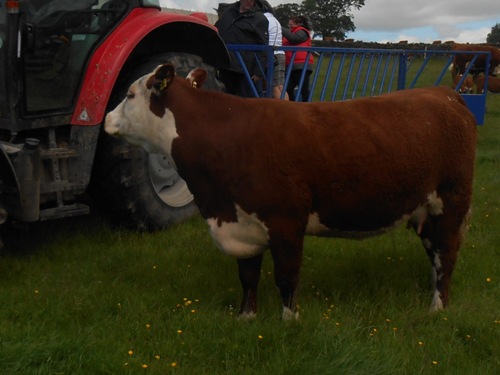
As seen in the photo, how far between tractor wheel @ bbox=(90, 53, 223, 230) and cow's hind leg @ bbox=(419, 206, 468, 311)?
206 cm

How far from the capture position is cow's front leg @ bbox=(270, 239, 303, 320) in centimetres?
364

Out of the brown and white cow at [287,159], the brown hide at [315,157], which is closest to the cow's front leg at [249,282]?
the brown and white cow at [287,159]

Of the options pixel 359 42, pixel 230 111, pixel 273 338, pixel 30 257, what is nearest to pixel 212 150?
pixel 230 111

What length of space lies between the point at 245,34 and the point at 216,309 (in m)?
4.25

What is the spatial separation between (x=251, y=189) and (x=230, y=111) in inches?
18.0

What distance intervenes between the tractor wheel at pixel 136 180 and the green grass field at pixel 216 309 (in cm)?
14

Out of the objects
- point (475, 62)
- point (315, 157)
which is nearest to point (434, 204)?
point (315, 157)

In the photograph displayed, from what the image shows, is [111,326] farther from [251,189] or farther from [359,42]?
[359,42]

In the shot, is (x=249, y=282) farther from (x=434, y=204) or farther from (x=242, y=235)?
(x=434, y=204)

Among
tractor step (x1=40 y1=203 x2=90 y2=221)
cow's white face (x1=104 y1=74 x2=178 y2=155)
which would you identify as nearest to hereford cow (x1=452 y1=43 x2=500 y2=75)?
tractor step (x1=40 y1=203 x2=90 y2=221)

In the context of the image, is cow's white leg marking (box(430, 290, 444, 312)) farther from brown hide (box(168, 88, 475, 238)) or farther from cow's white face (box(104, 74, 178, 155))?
cow's white face (box(104, 74, 178, 155))

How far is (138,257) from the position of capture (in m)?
4.90

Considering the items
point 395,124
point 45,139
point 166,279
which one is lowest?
point 166,279

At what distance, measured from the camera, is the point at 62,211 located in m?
4.59
